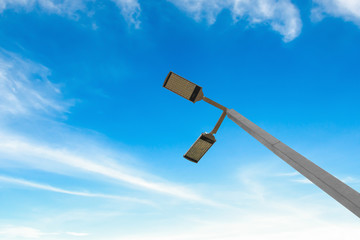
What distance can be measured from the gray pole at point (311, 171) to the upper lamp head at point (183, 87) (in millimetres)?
1040

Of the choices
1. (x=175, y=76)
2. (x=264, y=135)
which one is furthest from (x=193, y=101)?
(x=264, y=135)

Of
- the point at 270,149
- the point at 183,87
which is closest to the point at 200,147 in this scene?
the point at 183,87

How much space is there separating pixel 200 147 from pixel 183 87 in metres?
1.45

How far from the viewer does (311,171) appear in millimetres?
3111

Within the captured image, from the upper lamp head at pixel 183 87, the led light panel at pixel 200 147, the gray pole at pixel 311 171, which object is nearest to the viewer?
the gray pole at pixel 311 171

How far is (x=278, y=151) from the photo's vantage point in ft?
11.4

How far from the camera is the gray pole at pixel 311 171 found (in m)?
2.72

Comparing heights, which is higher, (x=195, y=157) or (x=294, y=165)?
(x=195, y=157)

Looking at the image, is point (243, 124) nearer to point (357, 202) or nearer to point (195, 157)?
point (195, 157)

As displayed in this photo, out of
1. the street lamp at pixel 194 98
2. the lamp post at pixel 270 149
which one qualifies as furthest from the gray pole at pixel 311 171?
the street lamp at pixel 194 98

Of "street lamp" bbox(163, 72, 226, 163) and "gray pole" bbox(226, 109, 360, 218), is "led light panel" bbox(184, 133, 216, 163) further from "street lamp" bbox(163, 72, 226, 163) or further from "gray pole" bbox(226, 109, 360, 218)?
"gray pole" bbox(226, 109, 360, 218)

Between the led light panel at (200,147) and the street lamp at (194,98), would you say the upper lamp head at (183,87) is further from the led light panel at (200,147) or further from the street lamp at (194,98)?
the led light panel at (200,147)

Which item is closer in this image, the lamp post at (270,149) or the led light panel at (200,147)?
the lamp post at (270,149)

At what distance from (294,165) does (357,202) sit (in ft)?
2.69
